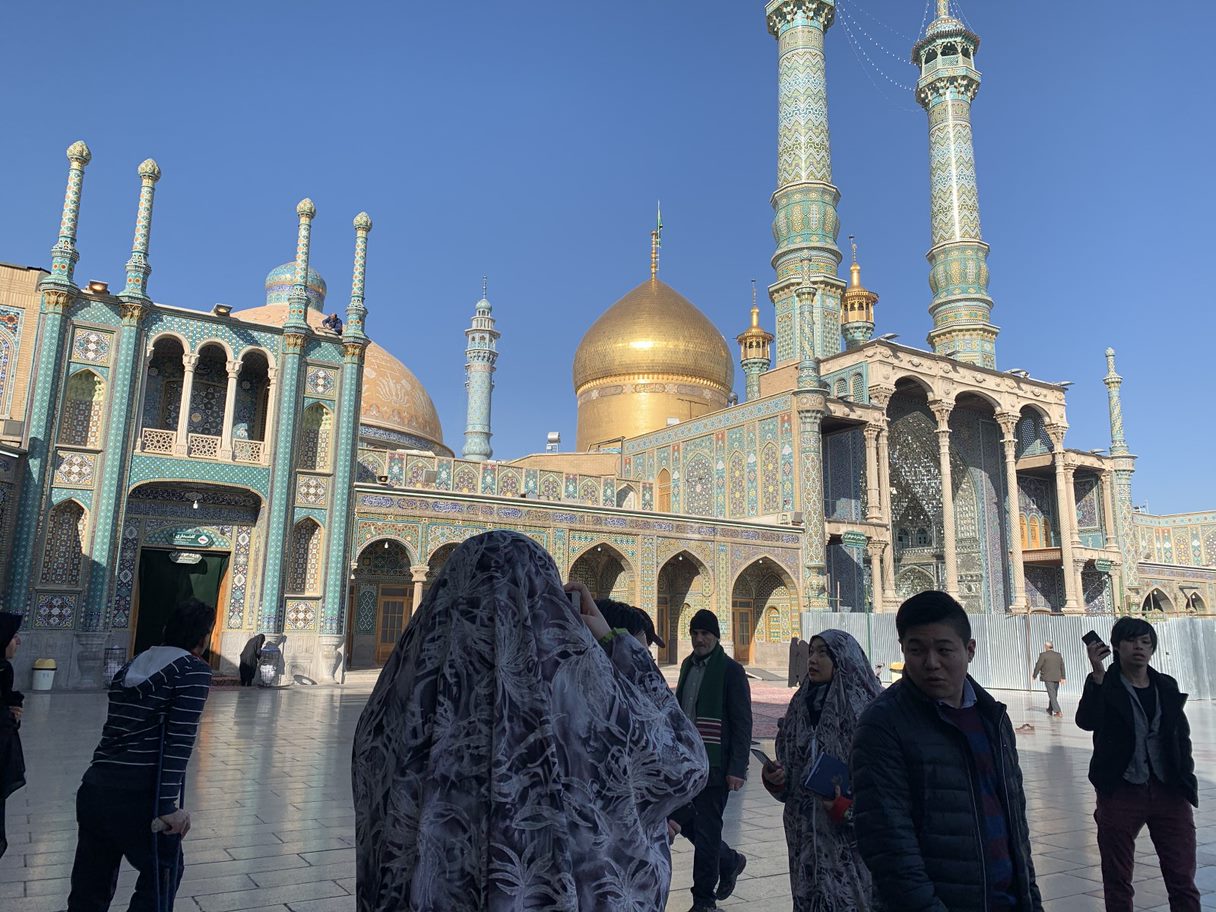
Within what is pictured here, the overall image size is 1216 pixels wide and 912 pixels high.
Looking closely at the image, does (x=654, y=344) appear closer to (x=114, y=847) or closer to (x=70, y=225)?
(x=70, y=225)

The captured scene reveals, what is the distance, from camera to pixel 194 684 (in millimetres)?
2910

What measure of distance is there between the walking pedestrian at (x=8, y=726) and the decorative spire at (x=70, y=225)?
12879 mm

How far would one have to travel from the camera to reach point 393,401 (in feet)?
90.3

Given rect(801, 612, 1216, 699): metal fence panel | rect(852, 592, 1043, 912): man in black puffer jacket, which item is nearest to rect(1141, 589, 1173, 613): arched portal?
rect(801, 612, 1216, 699): metal fence panel

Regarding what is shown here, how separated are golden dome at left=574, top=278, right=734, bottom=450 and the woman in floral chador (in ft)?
102

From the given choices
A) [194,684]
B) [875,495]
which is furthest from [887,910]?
[875,495]

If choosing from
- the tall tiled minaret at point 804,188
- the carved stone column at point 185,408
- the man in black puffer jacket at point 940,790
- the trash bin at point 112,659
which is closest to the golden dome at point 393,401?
the carved stone column at point 185,408

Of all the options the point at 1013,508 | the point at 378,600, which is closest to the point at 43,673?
the point at 378,600

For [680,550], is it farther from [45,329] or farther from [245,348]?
[45,329]

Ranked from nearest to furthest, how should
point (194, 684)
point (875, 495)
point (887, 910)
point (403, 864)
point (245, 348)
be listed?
point (403, 864)
point (887, 910)
point (194, 684)
point (245, 348)
point (875, 495)

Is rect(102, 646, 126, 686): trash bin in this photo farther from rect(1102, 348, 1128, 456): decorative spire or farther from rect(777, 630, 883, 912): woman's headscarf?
rect(1102, 348, 1128, 456): decorative spire

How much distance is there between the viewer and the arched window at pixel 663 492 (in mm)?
26797

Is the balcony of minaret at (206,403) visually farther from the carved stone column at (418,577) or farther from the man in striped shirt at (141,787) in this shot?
the man in striped shirt at (141,787)

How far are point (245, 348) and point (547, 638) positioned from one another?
16133 millimetres
